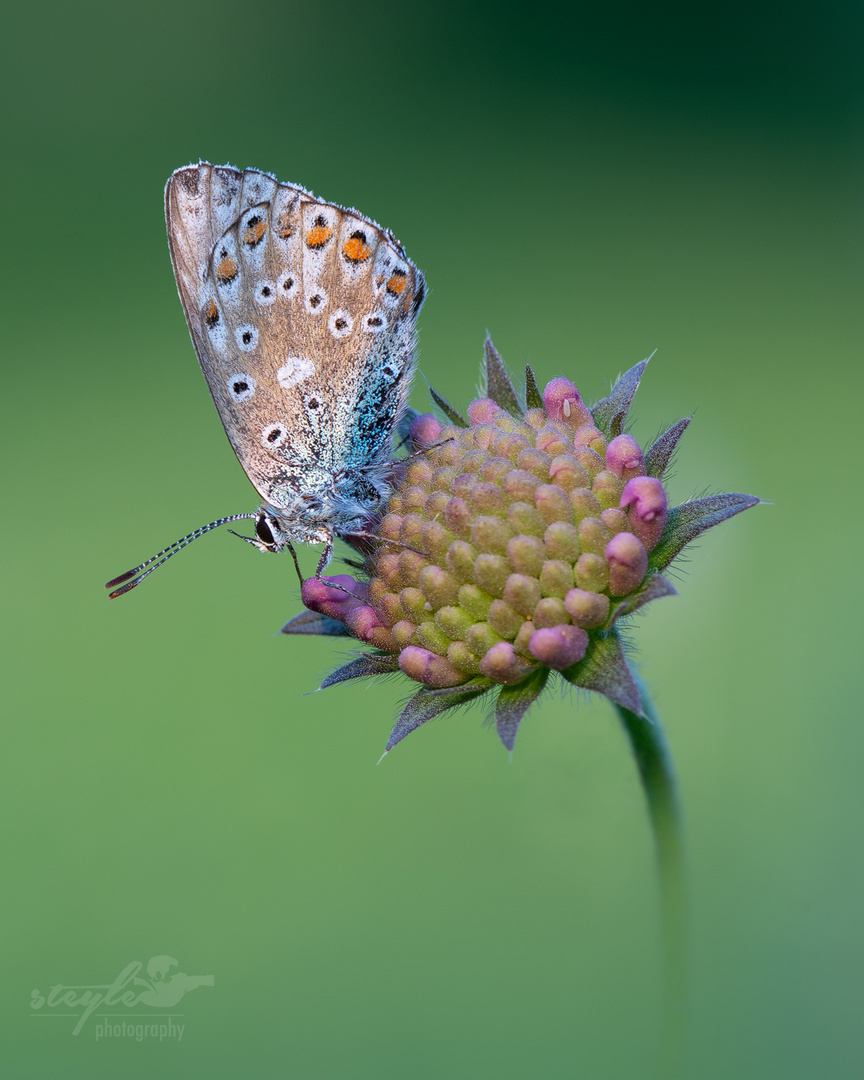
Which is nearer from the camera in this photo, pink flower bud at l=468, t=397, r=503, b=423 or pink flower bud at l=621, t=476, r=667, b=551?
pink flower bud at l=621, t=476, r=667, b=551

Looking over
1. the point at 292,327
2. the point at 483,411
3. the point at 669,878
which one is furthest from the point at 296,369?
the point at 669,878

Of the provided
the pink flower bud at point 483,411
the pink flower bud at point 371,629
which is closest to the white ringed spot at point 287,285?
the pink flower bud at point 483,411

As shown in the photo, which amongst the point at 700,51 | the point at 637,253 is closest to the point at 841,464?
the point at 637,253

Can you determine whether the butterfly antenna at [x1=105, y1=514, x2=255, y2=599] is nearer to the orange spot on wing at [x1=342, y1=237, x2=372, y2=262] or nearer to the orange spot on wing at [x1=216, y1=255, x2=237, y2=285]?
the orange spot on wing at [x1=216, y1=255, x2=237, y2=285]

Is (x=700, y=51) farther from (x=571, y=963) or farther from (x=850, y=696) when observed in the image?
(x=571, y=963)

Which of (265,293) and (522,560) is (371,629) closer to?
(522,560)

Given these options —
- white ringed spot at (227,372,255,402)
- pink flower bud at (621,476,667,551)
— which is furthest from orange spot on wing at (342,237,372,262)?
pink flower bud at (621,476,667,551)

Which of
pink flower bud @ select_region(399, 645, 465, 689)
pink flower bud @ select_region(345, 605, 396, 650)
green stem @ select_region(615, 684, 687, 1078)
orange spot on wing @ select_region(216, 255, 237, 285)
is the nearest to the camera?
pink flower bud @ select_region(399, 645, 465, 689)
